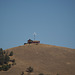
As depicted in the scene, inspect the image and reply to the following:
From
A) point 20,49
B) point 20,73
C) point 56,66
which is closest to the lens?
point 20,73

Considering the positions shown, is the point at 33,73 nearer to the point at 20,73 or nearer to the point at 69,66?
the point at 20,73

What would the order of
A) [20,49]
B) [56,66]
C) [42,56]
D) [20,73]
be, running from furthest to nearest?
[20,49], [42,56], [56,66], [20,73]

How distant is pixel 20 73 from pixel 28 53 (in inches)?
870

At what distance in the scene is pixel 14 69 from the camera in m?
61.6

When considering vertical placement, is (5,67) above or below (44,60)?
below

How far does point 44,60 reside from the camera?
73.6 meters

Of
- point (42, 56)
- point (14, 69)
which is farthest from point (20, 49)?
point (14, 69)

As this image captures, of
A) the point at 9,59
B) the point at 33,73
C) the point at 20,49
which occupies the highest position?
the point at 20,49

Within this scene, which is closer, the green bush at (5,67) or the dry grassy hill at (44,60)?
the green bush at (5,67)

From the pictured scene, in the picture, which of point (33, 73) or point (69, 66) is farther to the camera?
point (69, 66)

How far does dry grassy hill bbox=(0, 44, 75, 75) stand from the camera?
6278 cm

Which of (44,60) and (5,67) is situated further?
(44,60)

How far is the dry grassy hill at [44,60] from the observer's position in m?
62.8

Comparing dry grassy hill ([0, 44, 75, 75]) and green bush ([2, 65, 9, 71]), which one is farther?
dry grassy hill ([0, 44, 75, 75])
